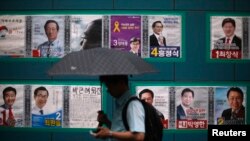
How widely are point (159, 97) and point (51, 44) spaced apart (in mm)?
1787

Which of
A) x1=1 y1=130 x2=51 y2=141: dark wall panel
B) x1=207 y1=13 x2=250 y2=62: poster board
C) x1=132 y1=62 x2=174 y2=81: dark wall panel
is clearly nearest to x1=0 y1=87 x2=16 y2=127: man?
x1=1 y1=130 x2=51 y2=141: dark wall panel

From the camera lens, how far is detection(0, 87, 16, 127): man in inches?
214

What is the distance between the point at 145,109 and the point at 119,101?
243 millimetres

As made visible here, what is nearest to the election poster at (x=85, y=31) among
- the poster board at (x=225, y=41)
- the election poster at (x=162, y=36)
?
the election poster at (x=162, y=36)

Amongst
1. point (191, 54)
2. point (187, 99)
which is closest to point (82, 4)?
point (191, 54)

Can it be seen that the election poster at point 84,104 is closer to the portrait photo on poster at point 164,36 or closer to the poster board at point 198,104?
the poster board at point 198,104

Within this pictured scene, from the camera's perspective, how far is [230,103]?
5336 millimetres

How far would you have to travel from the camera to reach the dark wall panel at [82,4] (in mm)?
5328

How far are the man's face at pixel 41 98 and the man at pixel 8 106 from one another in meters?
0.35

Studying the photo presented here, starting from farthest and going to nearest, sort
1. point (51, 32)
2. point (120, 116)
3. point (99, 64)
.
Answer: point (51, 32) → point (120, 116) → point (99, 64)

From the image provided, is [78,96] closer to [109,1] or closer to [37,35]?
[37,35]

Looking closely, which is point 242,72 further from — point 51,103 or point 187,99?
point 51,103

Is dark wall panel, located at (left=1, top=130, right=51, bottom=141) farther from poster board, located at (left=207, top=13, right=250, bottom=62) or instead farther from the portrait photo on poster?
poster board, located at (left=207, top=13, right=250, bottom=62)

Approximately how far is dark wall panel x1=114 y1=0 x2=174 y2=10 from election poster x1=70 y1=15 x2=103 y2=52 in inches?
13.8
